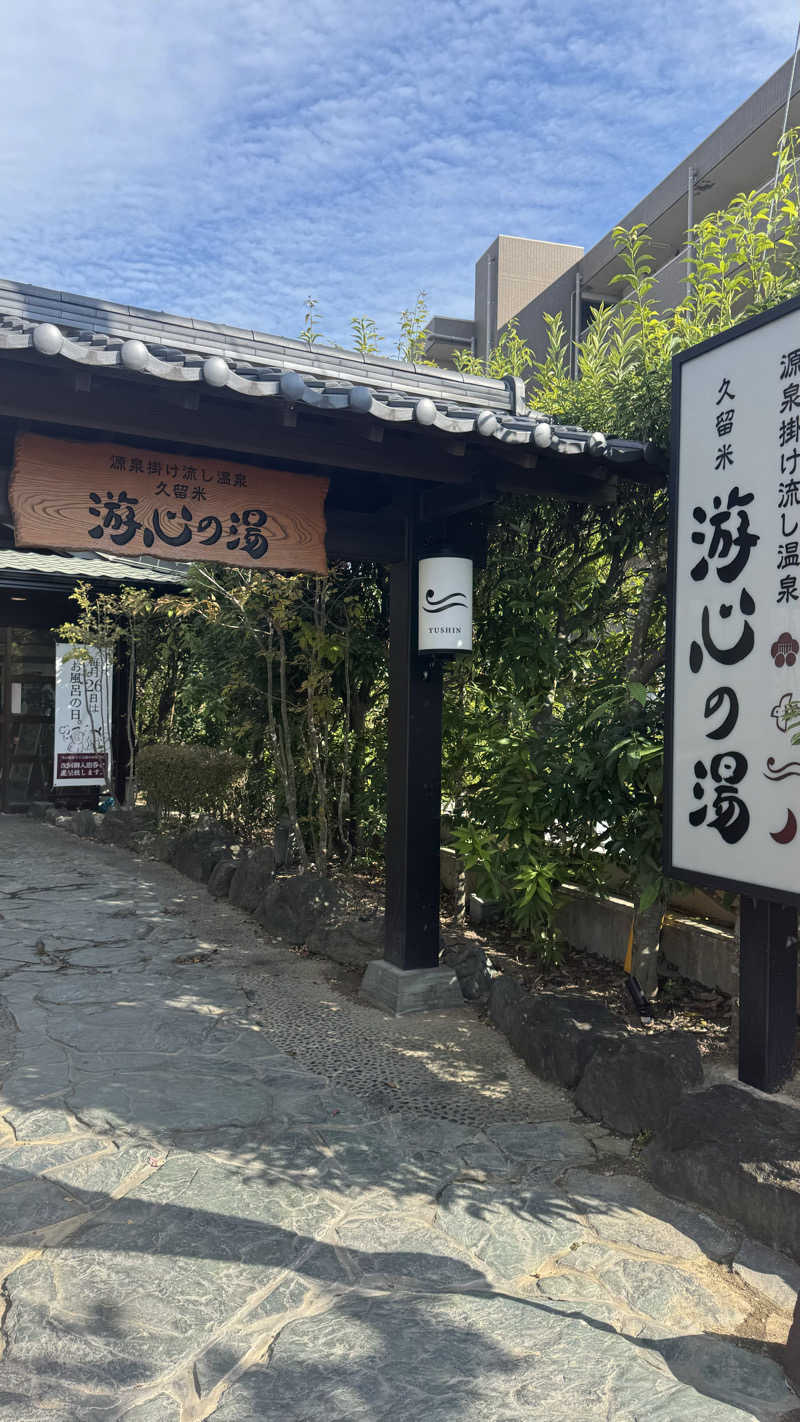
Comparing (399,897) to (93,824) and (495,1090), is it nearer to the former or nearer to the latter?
(495,1090)

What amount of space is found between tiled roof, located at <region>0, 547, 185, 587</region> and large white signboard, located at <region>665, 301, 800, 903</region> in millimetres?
11103

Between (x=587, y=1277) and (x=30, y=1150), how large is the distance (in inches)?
104

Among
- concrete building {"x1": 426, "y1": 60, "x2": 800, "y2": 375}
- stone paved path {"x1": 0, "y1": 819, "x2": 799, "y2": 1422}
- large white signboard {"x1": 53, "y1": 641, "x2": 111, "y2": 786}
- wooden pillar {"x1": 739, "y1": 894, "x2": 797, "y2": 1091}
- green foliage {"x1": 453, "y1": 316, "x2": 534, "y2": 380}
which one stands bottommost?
stone paved path {"x1": 0, "y1": 819, "x2": 799, "y2": 1422}

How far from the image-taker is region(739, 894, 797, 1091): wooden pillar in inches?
174

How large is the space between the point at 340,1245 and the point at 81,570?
13.1 metres

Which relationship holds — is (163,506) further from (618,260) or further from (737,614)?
(618,260)

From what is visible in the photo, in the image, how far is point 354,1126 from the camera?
4.85 metres

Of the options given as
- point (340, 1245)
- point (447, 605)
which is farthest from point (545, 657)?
point (340, 1245)

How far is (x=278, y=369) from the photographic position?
552cm

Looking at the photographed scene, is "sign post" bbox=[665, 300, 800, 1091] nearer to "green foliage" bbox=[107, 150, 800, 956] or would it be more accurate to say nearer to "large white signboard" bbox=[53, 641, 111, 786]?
"green foliage" bbox=[107, 150, 800, 956]

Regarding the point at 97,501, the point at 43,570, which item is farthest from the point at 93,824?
the point at 97,501

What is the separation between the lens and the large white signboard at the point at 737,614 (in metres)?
4.19

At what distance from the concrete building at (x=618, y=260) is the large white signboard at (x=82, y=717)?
7824 mm

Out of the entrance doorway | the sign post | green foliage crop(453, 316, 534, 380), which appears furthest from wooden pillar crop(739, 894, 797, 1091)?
the entrance doorway
